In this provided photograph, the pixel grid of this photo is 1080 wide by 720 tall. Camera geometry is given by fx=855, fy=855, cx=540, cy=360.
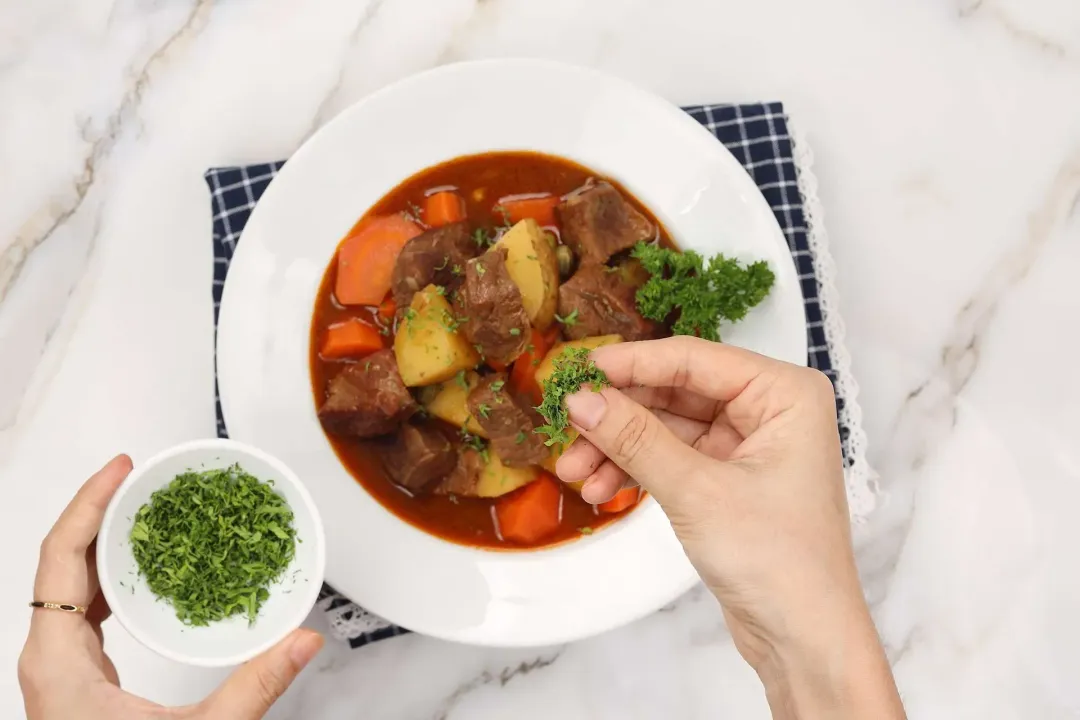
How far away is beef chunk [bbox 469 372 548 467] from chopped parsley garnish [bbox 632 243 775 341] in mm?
631

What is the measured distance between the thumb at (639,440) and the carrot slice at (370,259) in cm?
130

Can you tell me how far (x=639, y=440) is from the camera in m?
2.40

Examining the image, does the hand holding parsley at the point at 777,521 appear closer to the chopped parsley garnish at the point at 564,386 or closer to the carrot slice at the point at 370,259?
the chopped parsley garnish at the point at 564,386

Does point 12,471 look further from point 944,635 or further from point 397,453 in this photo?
point 944,635

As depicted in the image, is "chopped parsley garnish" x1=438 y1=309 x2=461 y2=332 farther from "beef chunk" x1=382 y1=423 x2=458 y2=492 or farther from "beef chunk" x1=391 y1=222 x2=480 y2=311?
"beef chunk" x1=382 y1=423 x2=458 y2=492

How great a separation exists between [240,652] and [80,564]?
1.89 feet

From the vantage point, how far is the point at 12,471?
143 inches

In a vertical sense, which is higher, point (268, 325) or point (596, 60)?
point (596, 60)

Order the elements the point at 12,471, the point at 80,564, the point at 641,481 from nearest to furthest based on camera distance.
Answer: the point at 641,481
the point at 80,564
the point at 12,471

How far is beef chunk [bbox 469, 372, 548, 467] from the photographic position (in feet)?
10.8

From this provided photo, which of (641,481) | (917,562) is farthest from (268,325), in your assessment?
(917,562)

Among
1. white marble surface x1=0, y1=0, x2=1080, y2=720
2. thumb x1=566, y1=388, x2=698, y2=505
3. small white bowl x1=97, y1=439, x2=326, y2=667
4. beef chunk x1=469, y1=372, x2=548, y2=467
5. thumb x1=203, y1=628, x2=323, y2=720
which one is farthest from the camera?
white marble surface x1=0, y1=0, x2=1080, y2=720

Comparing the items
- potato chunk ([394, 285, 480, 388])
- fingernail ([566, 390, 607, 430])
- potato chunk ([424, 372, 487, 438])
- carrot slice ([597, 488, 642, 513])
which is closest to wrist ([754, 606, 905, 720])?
fingernail ([566, 390, 607, 430])

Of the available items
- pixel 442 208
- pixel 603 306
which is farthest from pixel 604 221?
pixel 442 208
